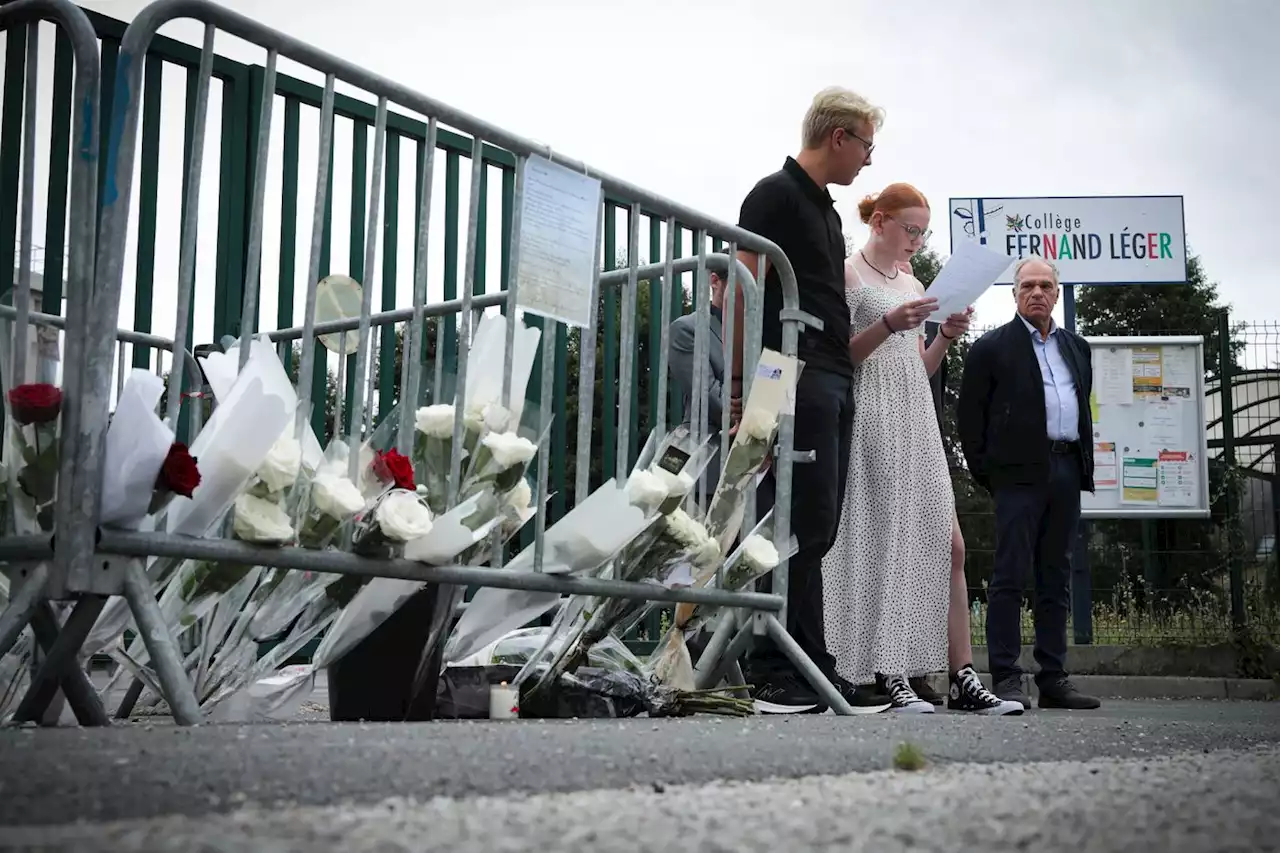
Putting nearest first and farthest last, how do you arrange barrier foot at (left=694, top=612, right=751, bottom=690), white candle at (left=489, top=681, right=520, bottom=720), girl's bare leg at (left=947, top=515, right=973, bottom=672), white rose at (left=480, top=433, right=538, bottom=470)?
white rose at (left=480, top=433, right=538, bottom=470), white candle at (left=489, top=681, right=520, bottom=720), barrier foot at (left=694, top=612, right=751, bottom=690), girl's bare leg at (left=947, top=515, right=973, bottom=672)

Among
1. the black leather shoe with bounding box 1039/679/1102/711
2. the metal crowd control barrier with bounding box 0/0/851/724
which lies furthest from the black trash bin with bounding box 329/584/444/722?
the black leather shoe with bounding box 1039/679/1102/711

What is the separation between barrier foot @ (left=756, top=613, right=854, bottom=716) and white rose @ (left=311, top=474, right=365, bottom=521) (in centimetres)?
153

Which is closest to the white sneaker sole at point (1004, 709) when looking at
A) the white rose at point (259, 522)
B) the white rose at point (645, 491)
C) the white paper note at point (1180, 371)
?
the white rose at point (645, 491)

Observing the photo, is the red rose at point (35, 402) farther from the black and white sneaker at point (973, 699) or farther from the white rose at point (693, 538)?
the black and white sneaker at point (973, 699)

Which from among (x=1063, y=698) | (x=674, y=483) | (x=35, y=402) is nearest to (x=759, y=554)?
(x=674, y=483)

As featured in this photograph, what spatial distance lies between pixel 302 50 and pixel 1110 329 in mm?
28225

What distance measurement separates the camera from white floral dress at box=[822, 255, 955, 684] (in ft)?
17.3

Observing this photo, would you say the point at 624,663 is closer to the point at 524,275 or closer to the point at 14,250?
the point at 524,275

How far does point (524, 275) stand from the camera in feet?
12.0

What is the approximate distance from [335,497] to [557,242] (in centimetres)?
101

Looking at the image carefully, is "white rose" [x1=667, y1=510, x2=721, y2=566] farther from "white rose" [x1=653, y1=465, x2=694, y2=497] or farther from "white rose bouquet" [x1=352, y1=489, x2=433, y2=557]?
"white rose bouquet" [x1=352, y1=489, x2=433, y2=557]

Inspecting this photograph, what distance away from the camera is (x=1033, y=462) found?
6.02m

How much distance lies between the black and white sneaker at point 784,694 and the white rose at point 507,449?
1.25 meters

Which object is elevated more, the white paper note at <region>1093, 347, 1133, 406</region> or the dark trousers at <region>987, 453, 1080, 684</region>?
the white paper note at <region>1093, 347, 1133, 406</region>
